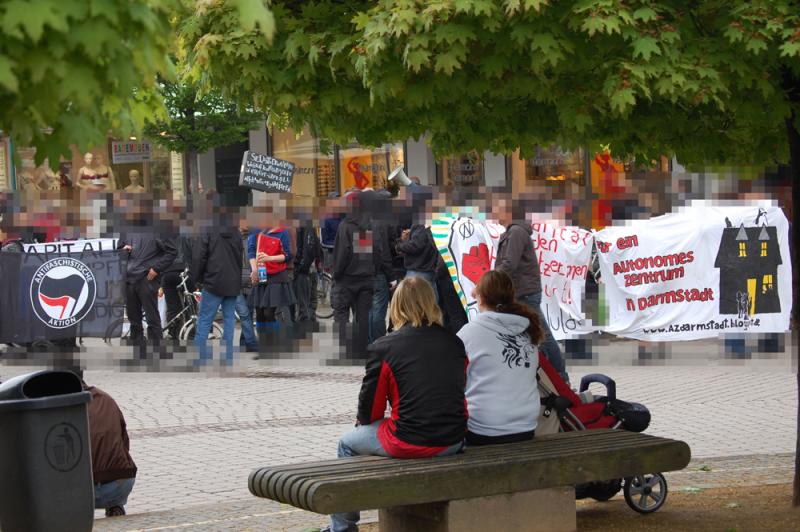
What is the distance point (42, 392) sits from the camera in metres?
7.17

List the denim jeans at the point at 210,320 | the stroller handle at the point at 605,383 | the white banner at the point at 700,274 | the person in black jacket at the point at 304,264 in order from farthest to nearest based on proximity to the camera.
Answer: the person in black jacket at the point at 304,264
the white banner at the point at 700,274
the denim jeans at the point at 210,320
the stroller handle at the point at 605,383

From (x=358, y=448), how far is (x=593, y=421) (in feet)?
5.58

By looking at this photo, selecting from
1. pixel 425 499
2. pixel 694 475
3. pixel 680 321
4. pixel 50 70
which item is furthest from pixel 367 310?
pixel 50 70

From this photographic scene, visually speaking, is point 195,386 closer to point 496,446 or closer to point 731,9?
point 496,446

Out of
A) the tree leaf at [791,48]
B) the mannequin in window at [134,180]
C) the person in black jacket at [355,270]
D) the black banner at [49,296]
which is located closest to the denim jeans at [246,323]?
the person in black jacket at [355,270]

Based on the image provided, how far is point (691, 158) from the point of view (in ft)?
25.9

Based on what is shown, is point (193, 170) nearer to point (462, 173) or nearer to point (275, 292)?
point (462, 173)

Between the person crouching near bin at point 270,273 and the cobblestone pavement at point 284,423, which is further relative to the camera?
the person crouching near bin at point 270,273

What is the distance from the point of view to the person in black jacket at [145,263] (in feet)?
52.7

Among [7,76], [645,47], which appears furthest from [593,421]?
[7,76]

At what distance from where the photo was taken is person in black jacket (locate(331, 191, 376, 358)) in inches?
581

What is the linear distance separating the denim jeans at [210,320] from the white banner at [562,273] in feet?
12.4

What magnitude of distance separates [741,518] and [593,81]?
2.81 m

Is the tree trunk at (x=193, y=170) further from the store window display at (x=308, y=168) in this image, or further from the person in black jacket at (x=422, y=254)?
the person in black jacket at (x=422, y=254)
